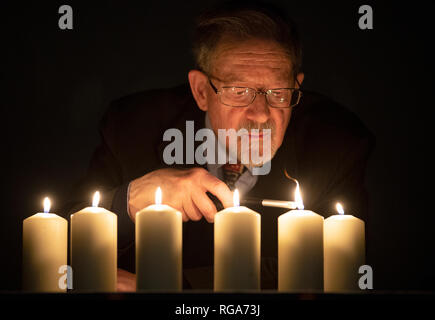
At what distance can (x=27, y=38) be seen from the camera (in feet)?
6.52

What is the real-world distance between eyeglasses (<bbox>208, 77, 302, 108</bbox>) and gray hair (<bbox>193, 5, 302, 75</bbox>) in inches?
3.1

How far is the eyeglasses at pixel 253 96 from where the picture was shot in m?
1.93

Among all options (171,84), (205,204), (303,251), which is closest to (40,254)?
(205,204)

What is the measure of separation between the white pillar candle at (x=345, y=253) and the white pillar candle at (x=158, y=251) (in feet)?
1.14

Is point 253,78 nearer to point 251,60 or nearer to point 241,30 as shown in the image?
point 251,60

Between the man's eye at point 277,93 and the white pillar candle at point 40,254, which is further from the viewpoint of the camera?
the man's eye at point 277,93

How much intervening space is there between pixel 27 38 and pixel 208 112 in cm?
64

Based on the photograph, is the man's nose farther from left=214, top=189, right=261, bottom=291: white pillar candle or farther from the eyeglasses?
left=214, top=189, right=261, bottom=291: white pillar candle

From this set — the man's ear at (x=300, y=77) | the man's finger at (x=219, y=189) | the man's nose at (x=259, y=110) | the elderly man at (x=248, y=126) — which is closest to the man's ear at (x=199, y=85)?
the elderly man at (x=248, y=126)

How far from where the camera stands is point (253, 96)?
6.32 feet

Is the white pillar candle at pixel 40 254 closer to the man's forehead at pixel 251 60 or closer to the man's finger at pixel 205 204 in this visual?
the man's finger at pixel 205 204
